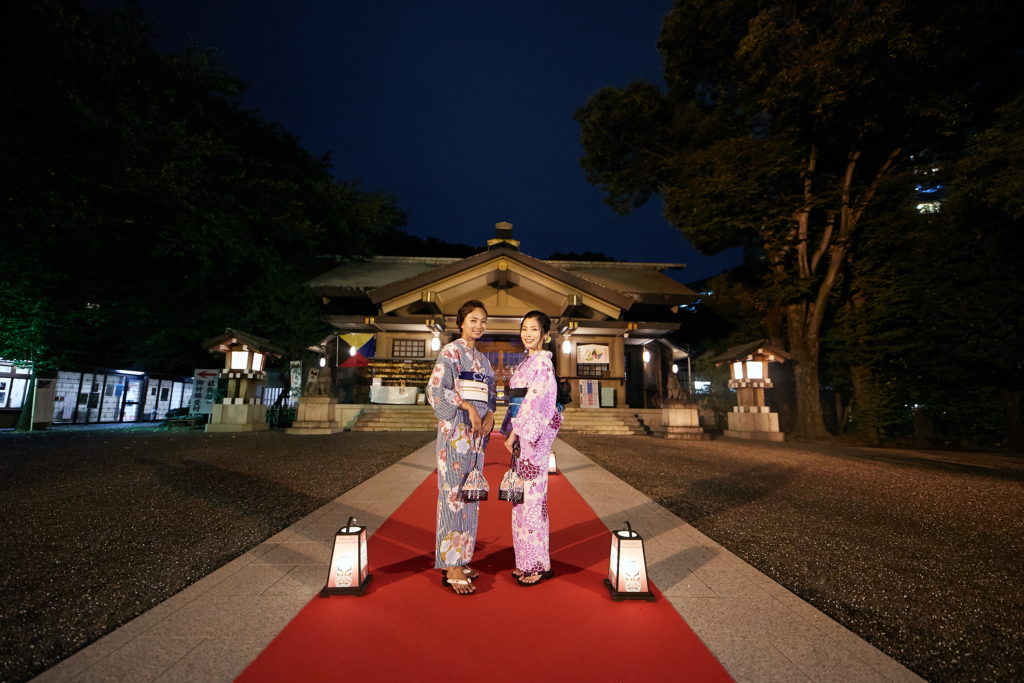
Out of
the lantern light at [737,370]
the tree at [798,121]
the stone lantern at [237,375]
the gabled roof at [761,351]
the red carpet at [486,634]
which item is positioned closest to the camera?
the red carpet at [486,634]

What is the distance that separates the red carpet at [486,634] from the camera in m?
1.88

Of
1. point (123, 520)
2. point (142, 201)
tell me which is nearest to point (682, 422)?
point (123, 520)

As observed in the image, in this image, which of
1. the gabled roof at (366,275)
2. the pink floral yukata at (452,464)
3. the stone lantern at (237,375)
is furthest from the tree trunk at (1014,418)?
the stone lantern at (237,375)

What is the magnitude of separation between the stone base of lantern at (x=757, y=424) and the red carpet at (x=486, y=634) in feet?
39.7

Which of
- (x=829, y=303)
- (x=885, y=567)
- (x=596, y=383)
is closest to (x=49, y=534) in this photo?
(x=885, y=567)

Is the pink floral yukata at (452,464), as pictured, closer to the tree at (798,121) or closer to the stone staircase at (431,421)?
the stone staircase at (431,421)

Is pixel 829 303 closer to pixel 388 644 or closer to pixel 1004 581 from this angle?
pixel 1004 581

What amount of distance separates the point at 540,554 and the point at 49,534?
4253 mm

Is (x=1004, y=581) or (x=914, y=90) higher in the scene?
(x=914, y=90)

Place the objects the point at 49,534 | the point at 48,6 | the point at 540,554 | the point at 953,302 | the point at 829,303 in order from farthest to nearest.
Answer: the point at 829,303 → the point at 953,302 → the point at 48,6 → the point at 49,534 → the point at 540,554

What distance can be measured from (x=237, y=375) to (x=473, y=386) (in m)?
12.7

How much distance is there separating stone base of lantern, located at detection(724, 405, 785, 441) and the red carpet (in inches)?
477

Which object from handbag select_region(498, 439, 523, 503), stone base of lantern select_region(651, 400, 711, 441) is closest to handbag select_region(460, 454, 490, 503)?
handbag select_region(498, 439, 523, 503)

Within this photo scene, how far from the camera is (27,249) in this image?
34.9 ft
